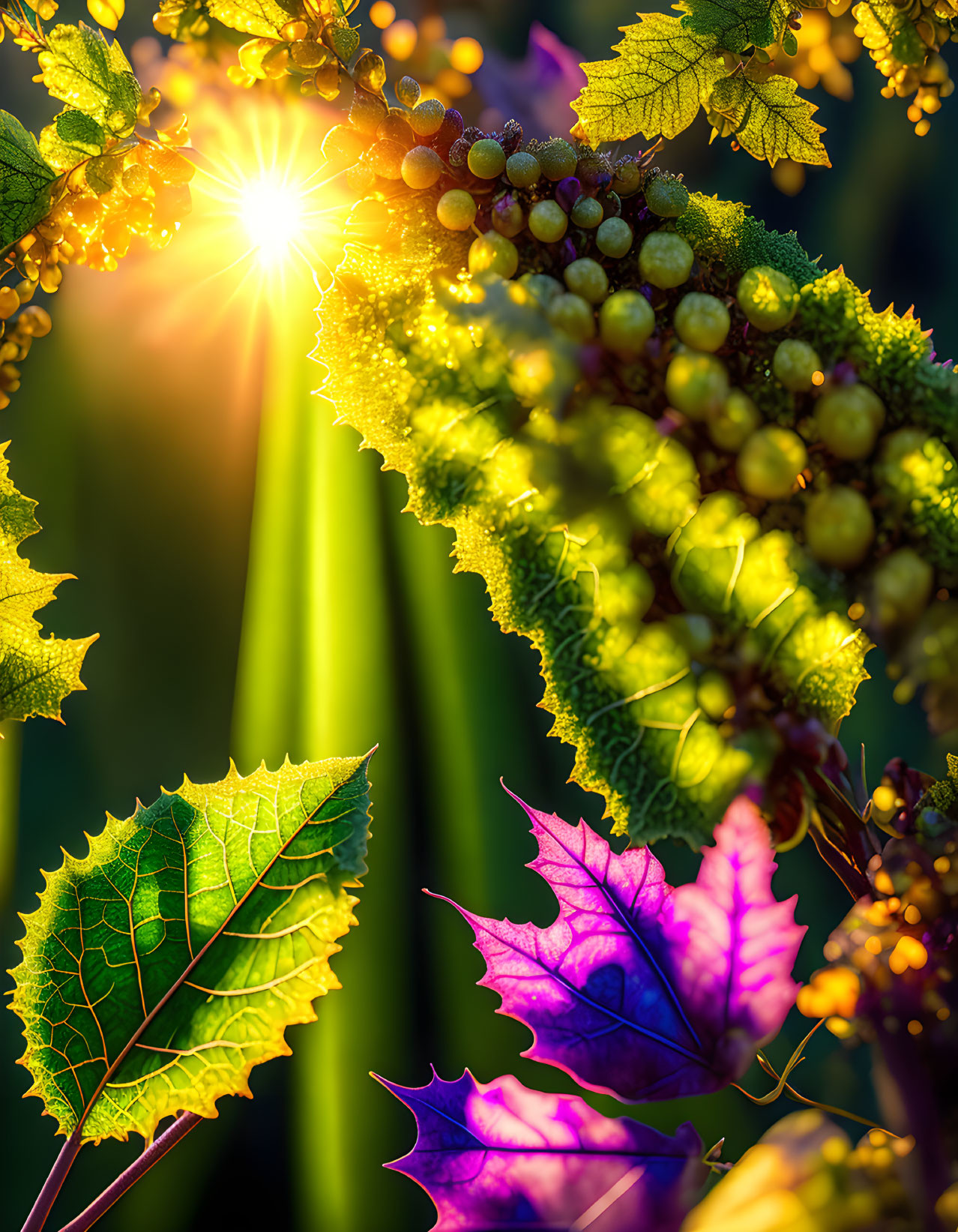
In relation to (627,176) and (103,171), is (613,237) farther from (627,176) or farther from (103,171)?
(103,171)

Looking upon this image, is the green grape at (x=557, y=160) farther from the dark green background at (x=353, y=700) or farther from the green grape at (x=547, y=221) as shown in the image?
the dark green background at (x=353, y=700)

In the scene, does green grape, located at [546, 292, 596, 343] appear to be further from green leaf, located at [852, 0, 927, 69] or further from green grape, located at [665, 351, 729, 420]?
green leaf, located at [852, 0, 927, 69]

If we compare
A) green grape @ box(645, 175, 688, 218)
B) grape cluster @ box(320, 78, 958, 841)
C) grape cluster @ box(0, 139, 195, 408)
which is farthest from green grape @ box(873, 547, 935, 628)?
grape cluster @ box(0, 139, 195, 408)

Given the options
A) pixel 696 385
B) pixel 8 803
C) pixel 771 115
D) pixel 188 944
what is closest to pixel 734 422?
pixel 696 385

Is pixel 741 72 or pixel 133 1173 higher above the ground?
pixel 741 72

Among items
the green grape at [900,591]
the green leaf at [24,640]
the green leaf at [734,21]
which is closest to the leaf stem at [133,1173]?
the green leaf at [24,640]

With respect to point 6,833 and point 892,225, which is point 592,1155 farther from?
point 892,225

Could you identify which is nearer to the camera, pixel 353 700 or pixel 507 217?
pixel 507 217

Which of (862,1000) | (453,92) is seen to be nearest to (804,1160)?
(862,1000)
